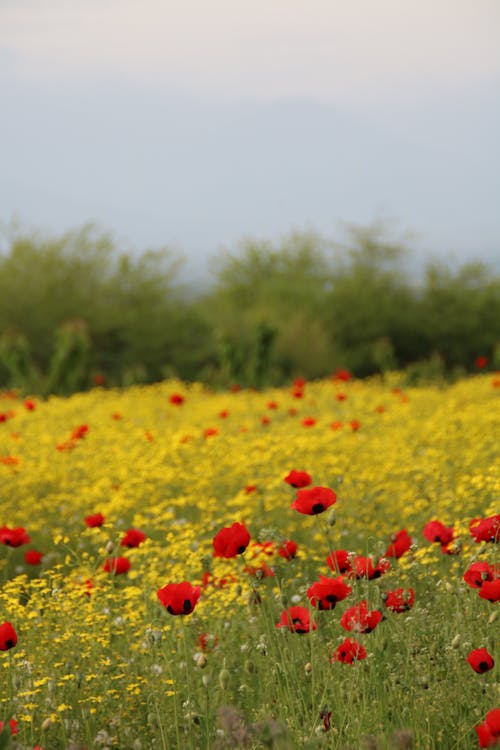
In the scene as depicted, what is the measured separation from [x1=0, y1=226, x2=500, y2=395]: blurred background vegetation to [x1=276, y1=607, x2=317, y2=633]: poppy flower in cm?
1630

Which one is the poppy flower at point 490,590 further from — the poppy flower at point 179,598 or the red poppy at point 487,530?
the poppy flower at point 179,598

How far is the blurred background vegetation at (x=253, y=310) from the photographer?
22.2 meters

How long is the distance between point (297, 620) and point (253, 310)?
63.3 ft

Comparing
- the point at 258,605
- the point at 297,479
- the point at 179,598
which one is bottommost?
the point at 258,605

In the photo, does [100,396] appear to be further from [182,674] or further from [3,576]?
[182,674]

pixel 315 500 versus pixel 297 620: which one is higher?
pixel 315 500

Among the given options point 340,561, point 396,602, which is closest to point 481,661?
point 396,602

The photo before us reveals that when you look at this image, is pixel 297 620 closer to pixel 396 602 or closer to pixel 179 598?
pixel 396 602

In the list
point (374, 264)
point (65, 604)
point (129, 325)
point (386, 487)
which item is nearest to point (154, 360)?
point (129, 325)

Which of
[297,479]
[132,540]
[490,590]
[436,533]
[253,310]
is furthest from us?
[253,310]

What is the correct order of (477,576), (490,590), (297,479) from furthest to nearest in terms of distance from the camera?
(297,479) → (477,576) → (490,590)

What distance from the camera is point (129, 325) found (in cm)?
2442

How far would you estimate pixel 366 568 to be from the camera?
2.82 metres

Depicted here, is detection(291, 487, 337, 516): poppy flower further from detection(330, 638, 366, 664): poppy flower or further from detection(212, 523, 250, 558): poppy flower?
detection(330, 638, 366, 664): poppy flower
